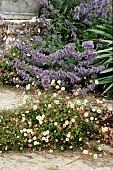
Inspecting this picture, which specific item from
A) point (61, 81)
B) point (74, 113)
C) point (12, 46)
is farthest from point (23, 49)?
point (74, 113)

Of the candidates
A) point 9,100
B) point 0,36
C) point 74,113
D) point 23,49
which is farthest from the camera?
point 0,36

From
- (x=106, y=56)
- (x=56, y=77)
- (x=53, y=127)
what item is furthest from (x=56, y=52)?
(x=53, y=127)

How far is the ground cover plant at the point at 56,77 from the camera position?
166 inches

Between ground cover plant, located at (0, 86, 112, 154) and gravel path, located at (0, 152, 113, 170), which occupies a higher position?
ground cover plant, located at (0, 86, 112, 154)

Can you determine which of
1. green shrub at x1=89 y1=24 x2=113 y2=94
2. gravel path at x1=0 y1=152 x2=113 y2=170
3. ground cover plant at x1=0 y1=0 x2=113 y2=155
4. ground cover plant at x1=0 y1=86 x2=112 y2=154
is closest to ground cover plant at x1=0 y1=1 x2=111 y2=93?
ground cover plant at x1=0 y1=0 x2=113 y2=155

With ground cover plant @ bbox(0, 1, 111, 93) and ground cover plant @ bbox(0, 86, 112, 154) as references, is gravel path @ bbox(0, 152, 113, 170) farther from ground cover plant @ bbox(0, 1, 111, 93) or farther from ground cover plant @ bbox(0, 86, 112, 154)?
ground cover plant @ bbox(0, 1, 111, 93)

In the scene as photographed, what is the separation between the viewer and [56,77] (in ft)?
16.9

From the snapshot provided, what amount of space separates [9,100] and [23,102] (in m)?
0.52

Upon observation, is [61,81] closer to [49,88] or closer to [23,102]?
[49,88]

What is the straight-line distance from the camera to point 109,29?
18.6 feet

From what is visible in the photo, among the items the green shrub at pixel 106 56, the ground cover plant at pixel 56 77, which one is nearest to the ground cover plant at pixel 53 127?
the ground cover plant at pixel 56 77

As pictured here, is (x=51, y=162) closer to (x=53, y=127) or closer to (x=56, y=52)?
(x=53, y=127)

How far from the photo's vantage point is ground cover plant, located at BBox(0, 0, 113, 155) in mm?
4215

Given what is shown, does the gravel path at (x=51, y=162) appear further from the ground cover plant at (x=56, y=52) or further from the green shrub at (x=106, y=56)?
the green shrub at (x=106, y=56)
